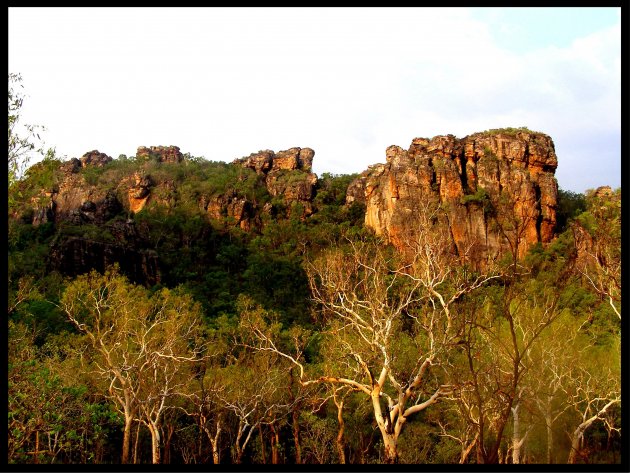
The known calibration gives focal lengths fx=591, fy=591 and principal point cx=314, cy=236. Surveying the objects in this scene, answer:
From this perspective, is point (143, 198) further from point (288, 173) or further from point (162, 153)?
point (162, 153)

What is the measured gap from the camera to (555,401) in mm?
21469

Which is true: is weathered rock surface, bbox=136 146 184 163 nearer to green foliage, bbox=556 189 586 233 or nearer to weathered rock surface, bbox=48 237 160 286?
weathered rock surface, bbox=48 237 160 286

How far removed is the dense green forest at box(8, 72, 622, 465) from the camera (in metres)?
9.76

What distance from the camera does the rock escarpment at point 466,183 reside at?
49781 millimetres

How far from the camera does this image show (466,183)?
176ft

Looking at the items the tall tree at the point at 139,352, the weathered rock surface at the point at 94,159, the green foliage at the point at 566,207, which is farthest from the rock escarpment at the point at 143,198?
the green foliage at the point at 566,207

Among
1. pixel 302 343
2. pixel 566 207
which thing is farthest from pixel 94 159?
pixel 302 343

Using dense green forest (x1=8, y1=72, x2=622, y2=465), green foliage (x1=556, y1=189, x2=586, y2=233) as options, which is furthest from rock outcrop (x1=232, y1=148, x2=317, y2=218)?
green foliage (x1=556, y1=189, x2=586, y2=233)

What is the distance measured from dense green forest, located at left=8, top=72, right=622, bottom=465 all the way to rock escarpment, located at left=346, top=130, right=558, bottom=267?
249cm

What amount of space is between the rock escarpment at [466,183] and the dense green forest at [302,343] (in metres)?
2.49

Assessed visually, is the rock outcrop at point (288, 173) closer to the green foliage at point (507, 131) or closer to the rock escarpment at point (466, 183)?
the rock escarpment at point (466, 183)

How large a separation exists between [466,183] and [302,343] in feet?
126

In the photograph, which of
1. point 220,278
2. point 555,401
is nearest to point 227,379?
point 555,401
